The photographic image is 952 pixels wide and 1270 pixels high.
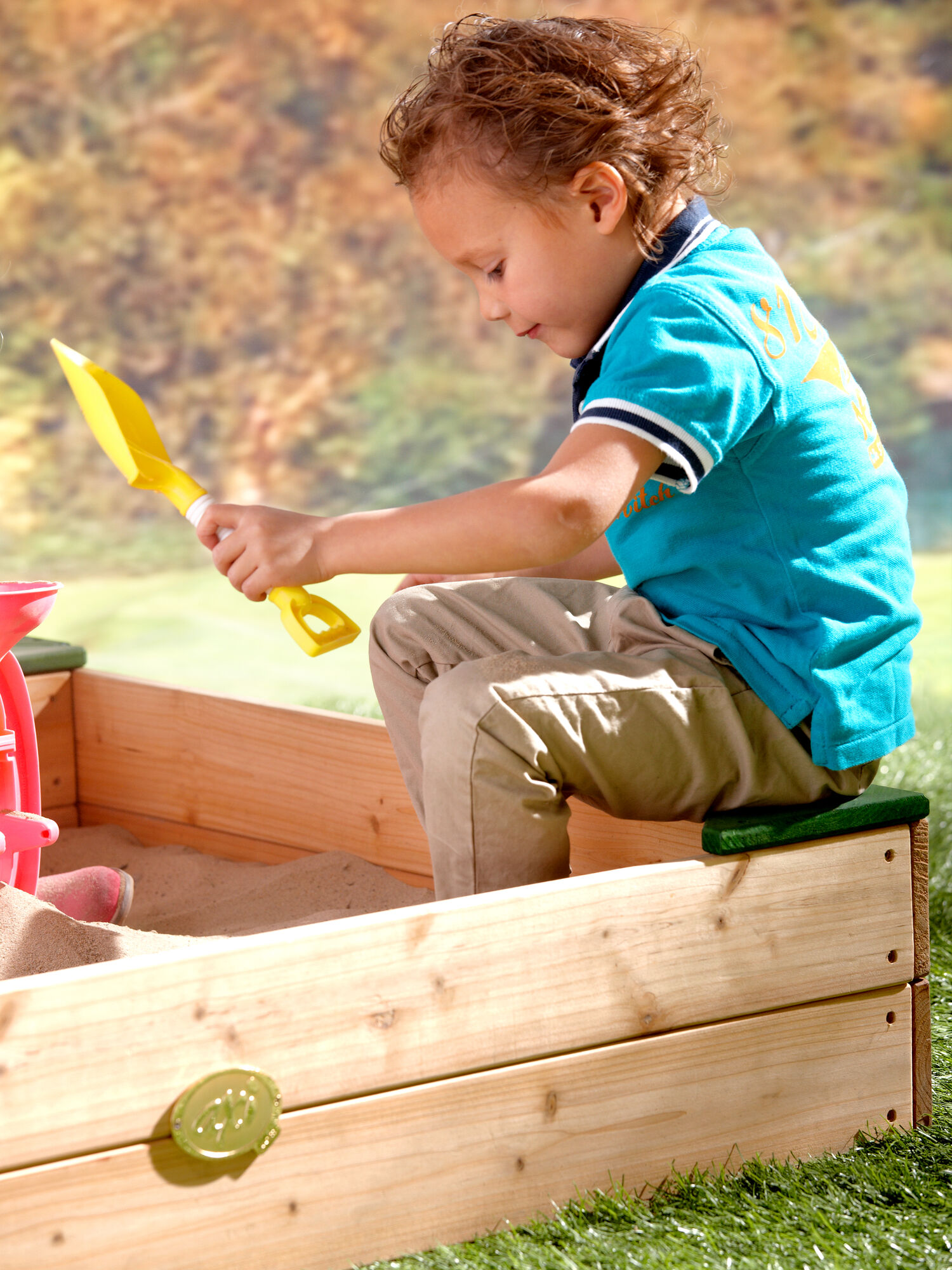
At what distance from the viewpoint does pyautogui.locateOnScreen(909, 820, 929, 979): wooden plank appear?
0.96 meters

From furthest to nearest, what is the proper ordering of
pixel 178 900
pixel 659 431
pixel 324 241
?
pixel 324 241 → pixel 178 900 → pixel 659 431

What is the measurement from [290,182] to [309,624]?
12.8 ft

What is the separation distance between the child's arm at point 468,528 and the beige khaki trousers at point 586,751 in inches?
3.5

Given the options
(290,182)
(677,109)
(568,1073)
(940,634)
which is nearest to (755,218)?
(290,182)

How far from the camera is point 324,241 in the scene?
4.60m

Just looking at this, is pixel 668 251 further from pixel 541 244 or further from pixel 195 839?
pixel 195 839

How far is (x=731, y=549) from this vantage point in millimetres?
959

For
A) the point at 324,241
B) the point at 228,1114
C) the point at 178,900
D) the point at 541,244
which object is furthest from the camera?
the point at 324,241

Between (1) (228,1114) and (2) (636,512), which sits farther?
(2) (636,512)

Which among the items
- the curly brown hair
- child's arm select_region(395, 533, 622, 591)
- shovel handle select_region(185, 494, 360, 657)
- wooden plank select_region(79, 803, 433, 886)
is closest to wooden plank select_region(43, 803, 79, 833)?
wooden plank select_region(79, 803, 433, 886)

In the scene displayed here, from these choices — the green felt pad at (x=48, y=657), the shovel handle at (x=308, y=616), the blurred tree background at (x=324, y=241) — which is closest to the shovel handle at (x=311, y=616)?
the shovel handle at (x=308, y=616)

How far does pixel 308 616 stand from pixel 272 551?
0.25 ft

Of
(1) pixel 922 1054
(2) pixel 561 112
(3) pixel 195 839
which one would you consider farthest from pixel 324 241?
(1) pixel 922 1054

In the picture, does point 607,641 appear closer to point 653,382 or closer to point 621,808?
point 621,808
